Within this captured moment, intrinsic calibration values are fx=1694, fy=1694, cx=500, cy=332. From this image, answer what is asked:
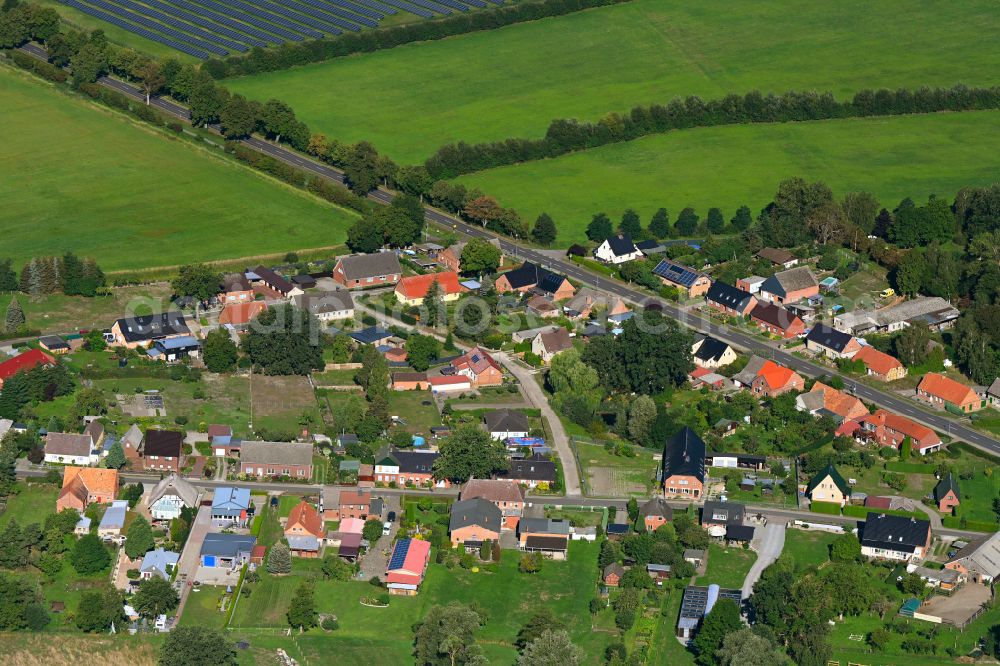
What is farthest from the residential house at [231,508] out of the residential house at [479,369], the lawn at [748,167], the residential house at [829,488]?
the lawn at [748,167]

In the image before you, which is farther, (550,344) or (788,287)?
(788,287)

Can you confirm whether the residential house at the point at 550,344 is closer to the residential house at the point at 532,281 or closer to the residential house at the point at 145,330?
the residential house at the point at 532,281

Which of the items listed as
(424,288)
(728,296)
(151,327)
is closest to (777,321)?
(728,296)

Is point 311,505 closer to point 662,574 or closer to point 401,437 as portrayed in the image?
point 401,437

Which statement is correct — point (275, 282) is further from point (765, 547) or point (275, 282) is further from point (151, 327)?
point (765, 547)

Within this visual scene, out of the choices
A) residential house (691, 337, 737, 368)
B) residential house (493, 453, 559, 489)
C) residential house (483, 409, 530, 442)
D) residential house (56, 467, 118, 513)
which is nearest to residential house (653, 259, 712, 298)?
residential house (691, 337, 737, 368)
